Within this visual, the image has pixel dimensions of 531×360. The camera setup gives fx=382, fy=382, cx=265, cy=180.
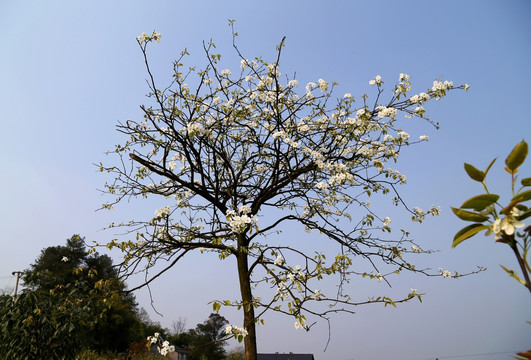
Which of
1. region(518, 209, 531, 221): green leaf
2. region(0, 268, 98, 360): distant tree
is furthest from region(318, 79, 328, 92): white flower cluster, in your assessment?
region(0, 268, 98, 360): distant tree

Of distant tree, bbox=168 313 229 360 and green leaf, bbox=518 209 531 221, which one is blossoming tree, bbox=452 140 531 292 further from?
distant tree, bbox=168 313 229 360

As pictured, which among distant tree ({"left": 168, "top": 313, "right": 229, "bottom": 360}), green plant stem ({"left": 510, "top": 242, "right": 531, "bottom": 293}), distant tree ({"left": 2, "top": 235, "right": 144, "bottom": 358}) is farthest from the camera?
distant tree ({"left": 168, "top": 313, "right": 229, "bottom": 360})

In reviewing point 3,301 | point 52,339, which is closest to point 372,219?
point 52,339

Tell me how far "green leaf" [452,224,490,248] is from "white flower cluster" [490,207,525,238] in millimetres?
71

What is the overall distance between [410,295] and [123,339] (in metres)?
17.4

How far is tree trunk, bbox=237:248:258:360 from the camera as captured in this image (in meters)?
4.20

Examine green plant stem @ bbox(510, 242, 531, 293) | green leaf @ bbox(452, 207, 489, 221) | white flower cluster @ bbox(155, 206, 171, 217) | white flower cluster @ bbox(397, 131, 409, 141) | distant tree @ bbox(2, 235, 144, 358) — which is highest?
white flower cluster @ bbox(397, 131, 409, 141)

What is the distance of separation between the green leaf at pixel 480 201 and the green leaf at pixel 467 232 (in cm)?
6

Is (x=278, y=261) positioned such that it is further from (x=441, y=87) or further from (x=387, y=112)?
(x=441, y=87)

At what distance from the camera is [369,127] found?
4316 mm

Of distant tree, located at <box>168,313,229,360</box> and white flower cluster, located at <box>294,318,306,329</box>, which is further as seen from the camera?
distant tree, located at <box>168,313,229,360</box>

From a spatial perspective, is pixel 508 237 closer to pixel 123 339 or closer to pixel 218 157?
pixel 218 157


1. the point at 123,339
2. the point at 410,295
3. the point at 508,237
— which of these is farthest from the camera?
the point at 123,339

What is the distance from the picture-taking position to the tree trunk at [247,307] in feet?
13.8
